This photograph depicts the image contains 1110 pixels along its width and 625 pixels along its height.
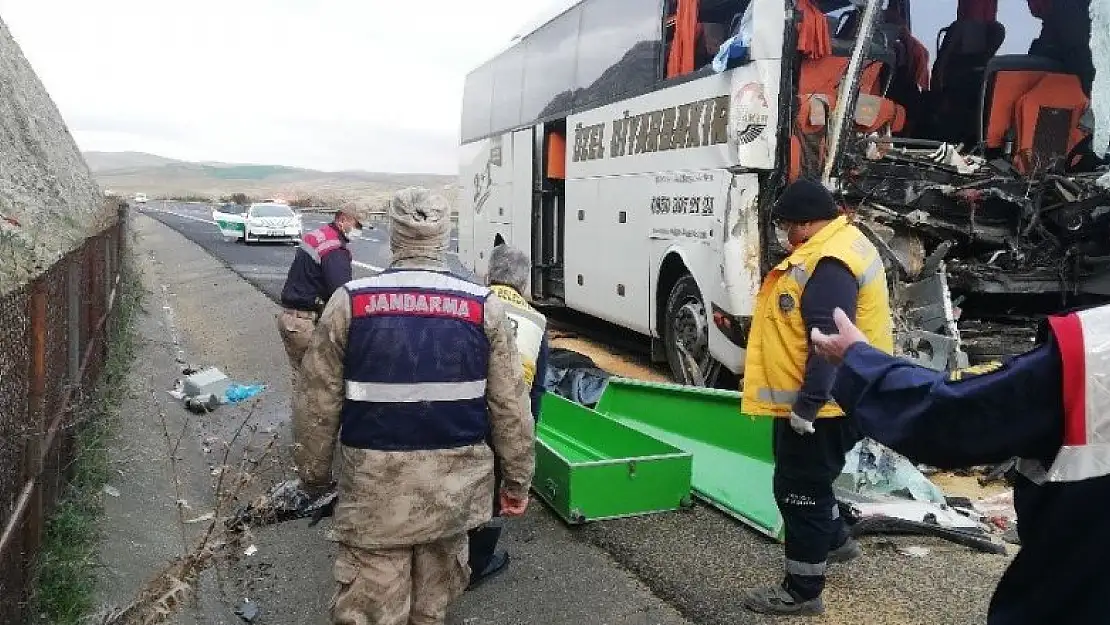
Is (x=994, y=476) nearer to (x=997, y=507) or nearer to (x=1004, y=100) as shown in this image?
(x=997, y=507)

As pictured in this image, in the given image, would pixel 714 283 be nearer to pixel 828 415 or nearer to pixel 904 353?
pixel 904 353

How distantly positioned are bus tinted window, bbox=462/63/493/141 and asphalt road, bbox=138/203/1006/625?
31.1ft

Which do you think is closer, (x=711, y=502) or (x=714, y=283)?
(x=711, y=502)

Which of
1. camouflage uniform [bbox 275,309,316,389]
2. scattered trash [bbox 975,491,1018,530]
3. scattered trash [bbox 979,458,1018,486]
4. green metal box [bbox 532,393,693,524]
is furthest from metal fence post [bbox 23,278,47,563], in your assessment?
scattered trash [bbox 979,458,1018,486]

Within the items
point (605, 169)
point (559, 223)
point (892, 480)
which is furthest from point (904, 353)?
point (559, 223)

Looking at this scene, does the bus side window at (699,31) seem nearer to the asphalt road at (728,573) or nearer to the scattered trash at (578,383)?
the scattered trash at (578,383)

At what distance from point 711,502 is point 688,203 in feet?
9.71

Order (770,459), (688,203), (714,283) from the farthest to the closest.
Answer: (688,203)
(714,283)
(770,459)

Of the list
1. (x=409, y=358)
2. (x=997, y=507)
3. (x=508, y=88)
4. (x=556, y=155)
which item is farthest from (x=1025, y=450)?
(x=508, y=88)

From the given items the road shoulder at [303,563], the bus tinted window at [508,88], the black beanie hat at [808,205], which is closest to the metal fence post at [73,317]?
the road shoulder at [303,563]

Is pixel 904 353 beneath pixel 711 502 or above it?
above

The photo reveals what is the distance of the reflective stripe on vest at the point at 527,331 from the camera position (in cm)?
396

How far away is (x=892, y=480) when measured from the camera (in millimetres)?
5262

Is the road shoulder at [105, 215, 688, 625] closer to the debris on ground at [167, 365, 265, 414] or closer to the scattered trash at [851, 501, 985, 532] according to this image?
the debris on ground at [167, 365, 265, 414]
